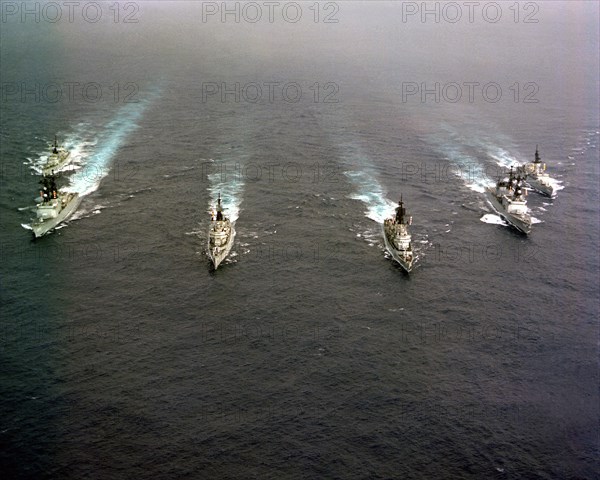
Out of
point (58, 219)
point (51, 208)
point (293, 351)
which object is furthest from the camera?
point (58, 219)

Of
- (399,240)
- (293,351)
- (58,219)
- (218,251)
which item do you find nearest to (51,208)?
(58,219)

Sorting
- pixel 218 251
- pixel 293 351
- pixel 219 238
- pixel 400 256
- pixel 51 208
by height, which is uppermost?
pixel 51 208

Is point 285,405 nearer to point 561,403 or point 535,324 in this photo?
point 561,403

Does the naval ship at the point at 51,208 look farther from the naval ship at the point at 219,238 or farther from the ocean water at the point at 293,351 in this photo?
the naval ship at the point at 219,238

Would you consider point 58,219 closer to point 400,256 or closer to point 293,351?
point 293,351

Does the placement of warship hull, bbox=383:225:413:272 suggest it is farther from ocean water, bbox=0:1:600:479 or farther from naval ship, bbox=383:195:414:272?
ocean water, bbox=0:1:600:479

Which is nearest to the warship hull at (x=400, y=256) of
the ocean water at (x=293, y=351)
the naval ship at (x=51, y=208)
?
the ocean water at (x=293, y=351)

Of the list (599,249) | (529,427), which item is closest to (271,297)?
(529,427)

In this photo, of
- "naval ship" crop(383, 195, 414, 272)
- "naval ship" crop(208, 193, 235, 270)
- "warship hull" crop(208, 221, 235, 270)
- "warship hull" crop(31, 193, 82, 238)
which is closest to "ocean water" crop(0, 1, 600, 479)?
"warship hull" crop(31, 193, 82, 238)
